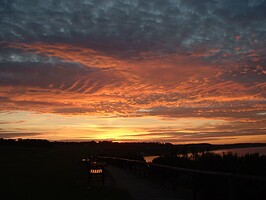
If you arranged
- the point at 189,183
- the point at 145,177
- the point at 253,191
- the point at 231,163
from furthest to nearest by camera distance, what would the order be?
the point at 145,177
the point at 189,183
the point at 231,163
the point at 253,191

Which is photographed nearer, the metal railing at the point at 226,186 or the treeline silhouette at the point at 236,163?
the metal railing at the point at 226,186

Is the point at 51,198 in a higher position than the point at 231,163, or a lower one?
lower

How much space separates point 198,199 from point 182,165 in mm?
5046

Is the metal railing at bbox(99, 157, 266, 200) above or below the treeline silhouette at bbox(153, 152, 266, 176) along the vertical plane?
below

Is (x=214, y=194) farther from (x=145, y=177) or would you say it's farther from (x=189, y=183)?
(x=145, y=177)

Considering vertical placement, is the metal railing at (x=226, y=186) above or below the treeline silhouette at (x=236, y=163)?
below

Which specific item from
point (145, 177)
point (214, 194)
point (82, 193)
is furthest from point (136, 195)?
point (145, 177)

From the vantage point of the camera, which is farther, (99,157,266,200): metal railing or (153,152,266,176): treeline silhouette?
(153,152,266,176): treeline silhouette

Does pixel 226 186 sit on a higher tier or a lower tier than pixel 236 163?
lower

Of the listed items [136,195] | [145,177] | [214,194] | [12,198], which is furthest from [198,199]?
[145,177]

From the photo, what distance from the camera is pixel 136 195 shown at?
43.0 feet

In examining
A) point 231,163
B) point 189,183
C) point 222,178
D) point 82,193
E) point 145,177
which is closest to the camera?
point 222,178

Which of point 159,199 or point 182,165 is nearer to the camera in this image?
point 159,199

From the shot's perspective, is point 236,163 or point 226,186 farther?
point 236,163
